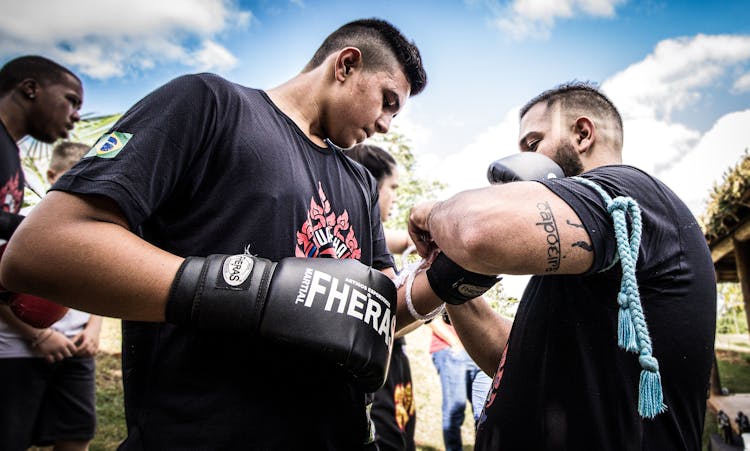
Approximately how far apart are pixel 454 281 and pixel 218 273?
2.76 feet

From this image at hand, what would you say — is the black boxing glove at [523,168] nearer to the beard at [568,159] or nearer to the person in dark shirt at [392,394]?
the beard at [568,159]

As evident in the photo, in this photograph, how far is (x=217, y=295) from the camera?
0.92 m

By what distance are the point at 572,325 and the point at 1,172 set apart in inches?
131

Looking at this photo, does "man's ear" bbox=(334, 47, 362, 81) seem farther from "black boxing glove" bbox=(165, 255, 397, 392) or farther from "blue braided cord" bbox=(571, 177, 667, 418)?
"blue braided cord" bbox=(571, 177, 667, 418)

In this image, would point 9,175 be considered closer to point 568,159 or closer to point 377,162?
point 377,162

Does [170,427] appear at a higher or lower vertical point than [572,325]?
lower

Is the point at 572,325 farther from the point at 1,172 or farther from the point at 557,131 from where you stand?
the point at 1,172

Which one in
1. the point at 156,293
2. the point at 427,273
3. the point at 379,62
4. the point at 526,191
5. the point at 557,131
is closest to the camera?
the point at 156,293

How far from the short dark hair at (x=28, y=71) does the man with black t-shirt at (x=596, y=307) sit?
3.12 m

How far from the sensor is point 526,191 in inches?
47.5

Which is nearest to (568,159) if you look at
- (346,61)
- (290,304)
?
(346,61)

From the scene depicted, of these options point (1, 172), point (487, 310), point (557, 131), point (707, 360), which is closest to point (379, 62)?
point (557, 131)

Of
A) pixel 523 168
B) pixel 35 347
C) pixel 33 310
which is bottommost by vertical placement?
pixel 35 347

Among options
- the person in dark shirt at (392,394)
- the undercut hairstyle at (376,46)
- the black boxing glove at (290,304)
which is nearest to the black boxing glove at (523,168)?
the undercut hairstyle at (376,46)
